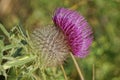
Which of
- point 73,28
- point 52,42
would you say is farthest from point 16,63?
point 73,28

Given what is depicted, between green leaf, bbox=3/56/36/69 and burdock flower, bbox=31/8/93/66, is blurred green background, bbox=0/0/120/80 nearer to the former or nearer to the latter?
burdock flower, bbox=31/8/93/66

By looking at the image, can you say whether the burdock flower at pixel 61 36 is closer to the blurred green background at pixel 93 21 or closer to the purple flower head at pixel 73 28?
the purple flower head at pixel 73 28

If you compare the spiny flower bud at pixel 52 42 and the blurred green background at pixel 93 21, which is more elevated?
the blurred green background at pixel 93 21

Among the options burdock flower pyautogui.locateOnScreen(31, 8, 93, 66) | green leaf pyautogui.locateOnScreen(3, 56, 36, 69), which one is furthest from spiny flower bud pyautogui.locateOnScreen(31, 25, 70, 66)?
green leaf pyautogui.locateOnScreen(3, 56, 36, 69)

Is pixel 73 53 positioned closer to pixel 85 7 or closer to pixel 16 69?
pixel 16 69

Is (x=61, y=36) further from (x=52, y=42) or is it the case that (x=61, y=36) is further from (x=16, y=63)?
(x=16, y=63)

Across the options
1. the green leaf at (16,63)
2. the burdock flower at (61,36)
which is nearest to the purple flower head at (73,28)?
the burdock flower at (61,36)
